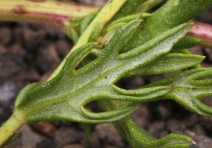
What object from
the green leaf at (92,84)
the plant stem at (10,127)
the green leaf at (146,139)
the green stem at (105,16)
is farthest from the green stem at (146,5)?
the plant stem at (10,127)

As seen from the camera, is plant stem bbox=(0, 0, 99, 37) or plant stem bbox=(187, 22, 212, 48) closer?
plant stem bbox=(187, 22, 212, 48)

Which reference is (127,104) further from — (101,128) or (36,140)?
(36,140)

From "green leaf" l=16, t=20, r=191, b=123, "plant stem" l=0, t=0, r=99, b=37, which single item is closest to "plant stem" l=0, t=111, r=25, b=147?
"green leaf" l=16, t=20, r=191, b=123

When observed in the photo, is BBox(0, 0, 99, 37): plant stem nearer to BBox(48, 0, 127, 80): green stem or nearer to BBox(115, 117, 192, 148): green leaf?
BBox(48, 0, 127, 80): green stem

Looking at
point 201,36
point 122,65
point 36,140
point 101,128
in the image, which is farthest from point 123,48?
point 36,140

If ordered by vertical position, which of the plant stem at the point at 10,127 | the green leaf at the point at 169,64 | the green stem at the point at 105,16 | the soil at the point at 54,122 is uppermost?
the green stem at the point at 105,16

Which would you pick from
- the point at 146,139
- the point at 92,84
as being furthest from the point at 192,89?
the point at 92,84

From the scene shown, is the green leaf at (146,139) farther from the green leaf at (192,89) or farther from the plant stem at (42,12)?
the plant stem at (42,12)

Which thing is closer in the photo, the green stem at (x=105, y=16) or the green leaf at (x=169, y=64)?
the green leaf at (x=169, y=64)
